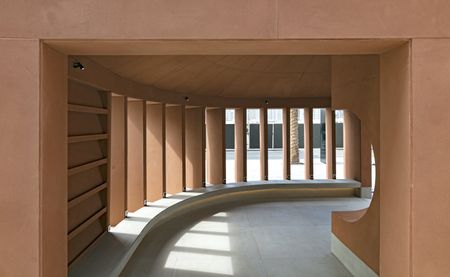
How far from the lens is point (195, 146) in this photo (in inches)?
487

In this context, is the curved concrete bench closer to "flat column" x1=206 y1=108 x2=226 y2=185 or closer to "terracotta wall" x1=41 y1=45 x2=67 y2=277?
"flat column" x1=206 y1=108 x2=226 y2=185

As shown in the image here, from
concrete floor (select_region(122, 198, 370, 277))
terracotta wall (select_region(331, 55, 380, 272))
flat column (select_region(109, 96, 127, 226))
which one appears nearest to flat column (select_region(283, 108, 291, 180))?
concrete floor (select_region(122, 198, 370, 277))

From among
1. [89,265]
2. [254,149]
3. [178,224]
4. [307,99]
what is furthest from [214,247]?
[254,149]

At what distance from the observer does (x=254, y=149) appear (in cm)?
3084

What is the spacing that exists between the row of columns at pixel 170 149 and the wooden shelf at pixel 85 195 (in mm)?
966

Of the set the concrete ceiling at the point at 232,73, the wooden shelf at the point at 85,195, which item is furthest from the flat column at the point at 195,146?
the wooden shelf at the point at 85,195

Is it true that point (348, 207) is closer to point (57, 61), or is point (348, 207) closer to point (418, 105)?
point (418, 105)

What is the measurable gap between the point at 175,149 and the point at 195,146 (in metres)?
1.15

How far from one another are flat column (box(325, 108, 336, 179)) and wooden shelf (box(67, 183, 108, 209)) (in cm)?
971

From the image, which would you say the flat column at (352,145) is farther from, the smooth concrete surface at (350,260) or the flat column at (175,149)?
the smooth concrete surface at (350,260)

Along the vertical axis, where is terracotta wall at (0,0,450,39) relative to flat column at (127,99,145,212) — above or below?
above

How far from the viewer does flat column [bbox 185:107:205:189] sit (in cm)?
1236

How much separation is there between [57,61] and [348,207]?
1039 centimetres

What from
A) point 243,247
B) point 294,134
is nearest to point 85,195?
point 243,247
